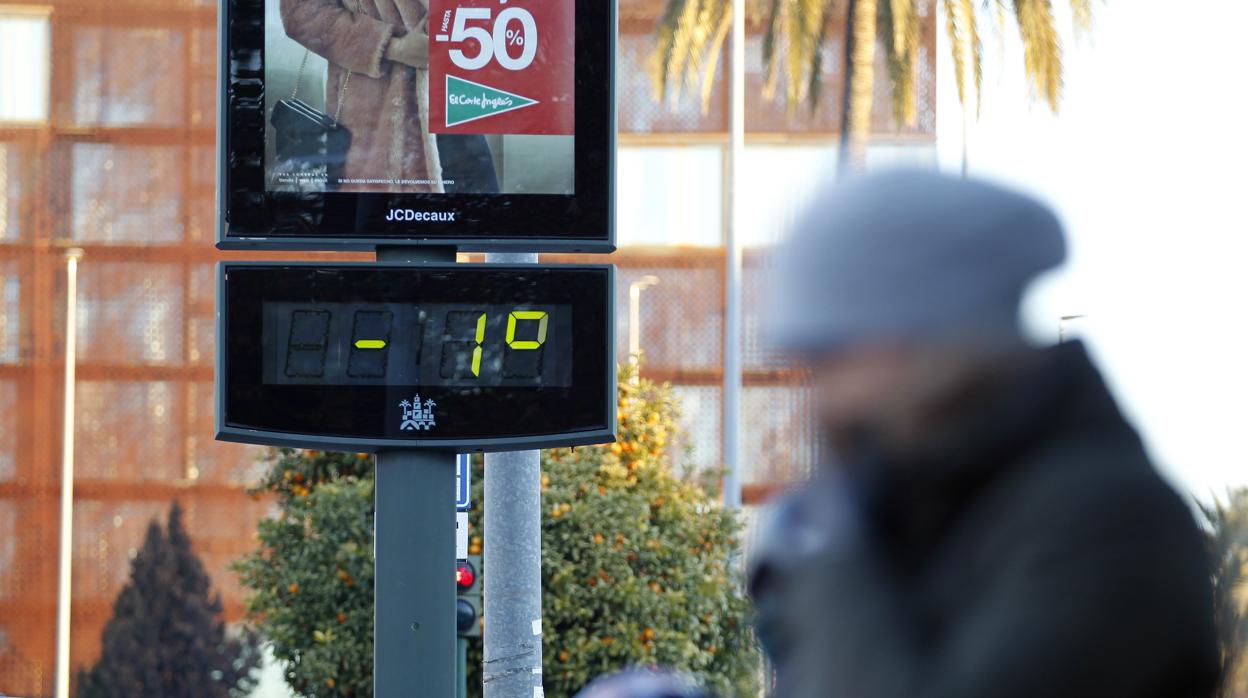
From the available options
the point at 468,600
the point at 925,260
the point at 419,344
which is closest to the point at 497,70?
the point at 419,344

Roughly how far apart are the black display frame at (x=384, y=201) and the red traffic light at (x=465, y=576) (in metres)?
3.71

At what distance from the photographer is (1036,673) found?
946mm


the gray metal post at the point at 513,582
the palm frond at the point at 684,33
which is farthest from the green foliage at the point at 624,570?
Result: the palm frond at the point at 684,33

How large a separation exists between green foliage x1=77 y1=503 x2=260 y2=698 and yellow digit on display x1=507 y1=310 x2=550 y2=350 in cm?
1618

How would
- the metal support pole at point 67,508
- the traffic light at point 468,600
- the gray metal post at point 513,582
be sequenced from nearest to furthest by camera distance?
the gray metal post at point 513,582 → the traffic light at point 468,600 → the metal support pole at point 67,508

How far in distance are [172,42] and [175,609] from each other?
315 inches

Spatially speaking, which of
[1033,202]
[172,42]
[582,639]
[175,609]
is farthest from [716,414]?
[1033,202]

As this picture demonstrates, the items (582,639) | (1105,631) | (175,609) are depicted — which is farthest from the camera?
(175,609)

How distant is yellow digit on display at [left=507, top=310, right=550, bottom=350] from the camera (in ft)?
18.1

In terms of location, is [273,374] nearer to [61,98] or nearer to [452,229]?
[452,229]

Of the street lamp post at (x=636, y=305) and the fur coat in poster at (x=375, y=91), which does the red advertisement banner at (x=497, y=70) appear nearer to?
the fur coat in poster at (x=375, y=91)

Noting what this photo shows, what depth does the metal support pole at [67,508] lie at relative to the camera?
21.8 m

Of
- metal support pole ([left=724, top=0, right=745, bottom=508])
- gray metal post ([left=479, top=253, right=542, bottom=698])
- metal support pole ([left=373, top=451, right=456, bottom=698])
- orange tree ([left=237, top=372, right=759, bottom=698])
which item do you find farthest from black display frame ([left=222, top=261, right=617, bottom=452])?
metal support pole ([left=724, top=0, right=745, bottom=508])

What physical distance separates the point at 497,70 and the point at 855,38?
9.47 metres
